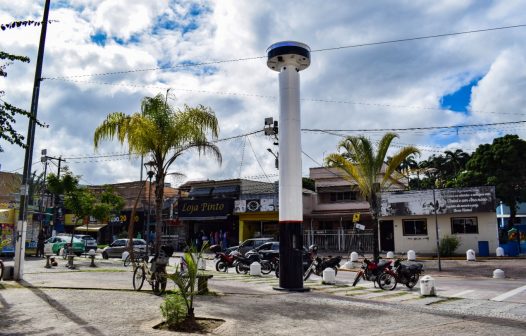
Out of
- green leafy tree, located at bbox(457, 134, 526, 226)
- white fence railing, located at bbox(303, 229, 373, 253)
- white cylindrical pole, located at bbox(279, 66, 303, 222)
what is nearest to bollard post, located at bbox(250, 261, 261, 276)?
white cylindrical pole, located at bbox(279, 66, 303, 222)

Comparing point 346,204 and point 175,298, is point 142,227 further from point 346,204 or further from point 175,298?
point 175,298

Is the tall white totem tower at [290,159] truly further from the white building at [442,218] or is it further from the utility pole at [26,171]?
the white building at [442,218]

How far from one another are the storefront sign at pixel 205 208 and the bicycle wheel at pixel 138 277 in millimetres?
27637

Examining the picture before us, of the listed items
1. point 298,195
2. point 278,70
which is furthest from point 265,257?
point 278,70

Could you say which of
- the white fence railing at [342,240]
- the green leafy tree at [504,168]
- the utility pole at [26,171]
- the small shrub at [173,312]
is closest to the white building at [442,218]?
the white fence railing at [342,240]

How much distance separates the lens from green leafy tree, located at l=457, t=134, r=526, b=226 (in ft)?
118

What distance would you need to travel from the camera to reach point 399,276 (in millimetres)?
15938

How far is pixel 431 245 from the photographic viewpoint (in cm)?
3209

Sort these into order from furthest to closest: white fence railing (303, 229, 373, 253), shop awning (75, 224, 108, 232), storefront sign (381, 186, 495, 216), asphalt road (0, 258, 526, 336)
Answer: shop awning (75, 224, 108, 232) < white fence railing (303, 229, 373, 253) < storefront sign (381, 186, 495, 216) < asphalt road (0, 258, 526, 336)

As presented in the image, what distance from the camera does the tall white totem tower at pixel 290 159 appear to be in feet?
48.7

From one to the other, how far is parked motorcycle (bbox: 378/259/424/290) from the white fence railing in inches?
637

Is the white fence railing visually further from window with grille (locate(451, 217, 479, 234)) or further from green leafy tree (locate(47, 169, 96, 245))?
green leafy tree (locate(47, 169, 96, 245))

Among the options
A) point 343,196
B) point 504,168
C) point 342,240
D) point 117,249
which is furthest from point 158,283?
point 504,168

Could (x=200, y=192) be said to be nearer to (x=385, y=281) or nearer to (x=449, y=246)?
(x=449, y=246)
